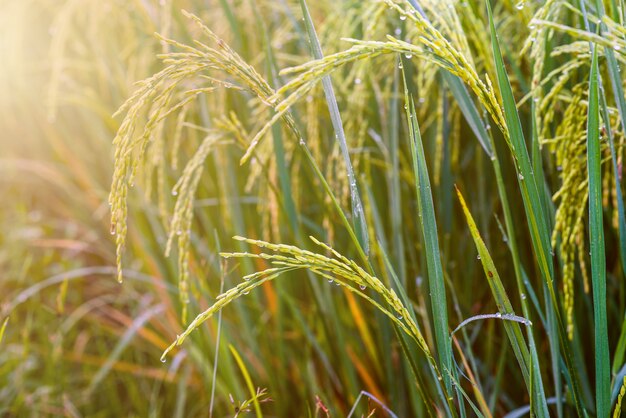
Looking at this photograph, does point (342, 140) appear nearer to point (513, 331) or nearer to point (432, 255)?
point (432, 255)

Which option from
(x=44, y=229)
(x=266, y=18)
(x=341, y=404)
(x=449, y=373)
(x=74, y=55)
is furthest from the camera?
(x=74, y=55)

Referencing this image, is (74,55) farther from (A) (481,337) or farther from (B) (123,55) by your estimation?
(A) (481,337)

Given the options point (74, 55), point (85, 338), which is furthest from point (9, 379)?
point (74, 55)

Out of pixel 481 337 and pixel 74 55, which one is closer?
pixel 481 337

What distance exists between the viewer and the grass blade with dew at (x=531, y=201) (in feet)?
2.49

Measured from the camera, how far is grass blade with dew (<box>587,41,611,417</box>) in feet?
2.50

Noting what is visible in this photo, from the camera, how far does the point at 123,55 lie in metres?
1.99

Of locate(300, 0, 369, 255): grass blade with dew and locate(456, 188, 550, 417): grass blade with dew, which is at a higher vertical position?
locate(300, 0, 369, 255): grass blade with dew

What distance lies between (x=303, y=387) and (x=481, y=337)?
0.40 m

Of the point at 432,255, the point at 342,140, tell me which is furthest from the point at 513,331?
the point at 342,140

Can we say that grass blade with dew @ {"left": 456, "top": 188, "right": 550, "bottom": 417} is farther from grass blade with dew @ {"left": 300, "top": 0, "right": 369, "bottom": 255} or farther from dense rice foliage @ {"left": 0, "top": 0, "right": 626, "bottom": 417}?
grass blade with dew @ {"left": 300, "top": 0, "right": 369, "bottom": 255}

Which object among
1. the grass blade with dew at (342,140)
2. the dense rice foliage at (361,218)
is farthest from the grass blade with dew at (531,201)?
the grass blade with dew at (342,140)

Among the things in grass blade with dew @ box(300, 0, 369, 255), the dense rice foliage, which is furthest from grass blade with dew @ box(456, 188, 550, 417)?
grass blade with dew @ box(300, 0, 369, 255)

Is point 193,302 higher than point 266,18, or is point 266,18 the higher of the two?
point 266,18
